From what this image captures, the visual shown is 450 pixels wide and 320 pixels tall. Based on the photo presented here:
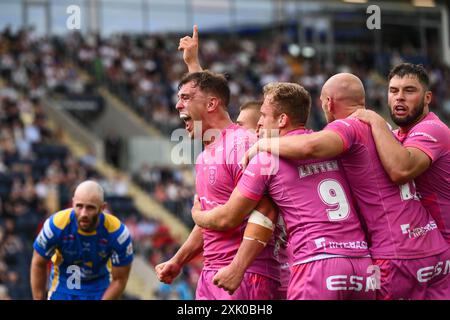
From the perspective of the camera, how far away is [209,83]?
7.31m

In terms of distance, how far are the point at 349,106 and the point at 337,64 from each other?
31.9 meters

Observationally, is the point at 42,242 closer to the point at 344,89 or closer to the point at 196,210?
the point at 196,210

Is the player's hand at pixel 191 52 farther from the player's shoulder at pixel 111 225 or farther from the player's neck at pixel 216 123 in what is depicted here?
the player's shoulder at pixel 111 225

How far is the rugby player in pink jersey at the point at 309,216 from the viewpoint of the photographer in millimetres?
6293

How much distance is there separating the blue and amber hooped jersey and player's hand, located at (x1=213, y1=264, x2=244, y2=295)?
3171mm

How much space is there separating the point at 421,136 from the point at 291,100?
107cm

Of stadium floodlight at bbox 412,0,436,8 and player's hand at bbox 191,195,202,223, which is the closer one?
player's hand at bbox 191,195,202,223

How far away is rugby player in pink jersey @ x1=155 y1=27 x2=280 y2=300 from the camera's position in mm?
6855

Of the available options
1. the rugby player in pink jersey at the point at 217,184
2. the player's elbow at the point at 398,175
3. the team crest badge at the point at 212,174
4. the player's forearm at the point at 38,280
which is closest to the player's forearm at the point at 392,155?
the player's elbow at the point at 398,175

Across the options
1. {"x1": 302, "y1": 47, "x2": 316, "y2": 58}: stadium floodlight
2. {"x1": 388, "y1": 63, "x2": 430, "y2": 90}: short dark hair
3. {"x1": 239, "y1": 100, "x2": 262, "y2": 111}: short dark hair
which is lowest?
{"x1": 239, "y1": 100, "x2": 262, "y2": 111}: short dark hair

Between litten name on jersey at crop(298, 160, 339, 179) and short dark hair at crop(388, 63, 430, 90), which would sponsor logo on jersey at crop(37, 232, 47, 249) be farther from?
short dark hair at crop(388, 63, 430, 90)

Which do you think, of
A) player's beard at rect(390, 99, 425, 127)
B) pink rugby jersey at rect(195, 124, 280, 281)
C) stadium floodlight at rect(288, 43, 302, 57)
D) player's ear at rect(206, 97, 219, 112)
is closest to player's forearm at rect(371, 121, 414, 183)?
player's beard at rect(390, 99, 425, 127)
